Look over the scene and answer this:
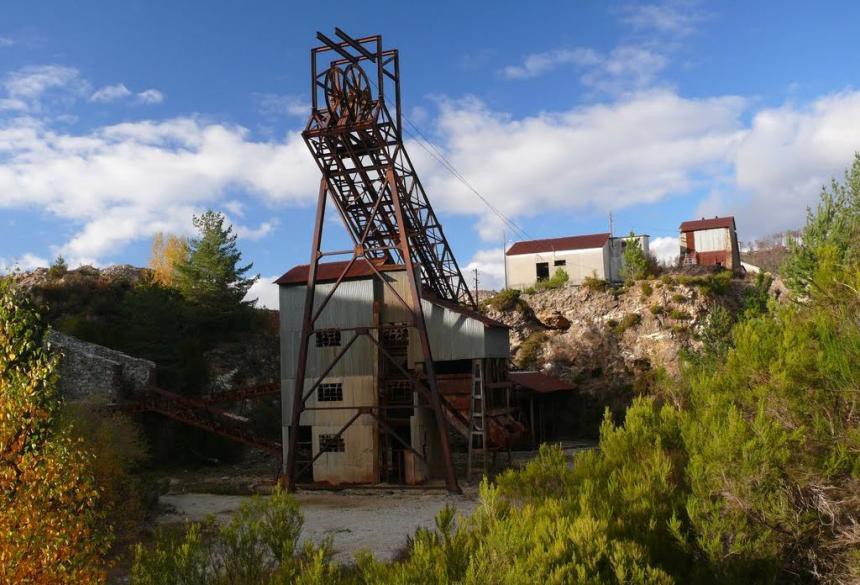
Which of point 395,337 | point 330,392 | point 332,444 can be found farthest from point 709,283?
point 332,444

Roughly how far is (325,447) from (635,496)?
16.2 meters

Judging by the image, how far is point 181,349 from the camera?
39.2 meters

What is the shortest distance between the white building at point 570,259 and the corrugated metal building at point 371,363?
84.4 feet

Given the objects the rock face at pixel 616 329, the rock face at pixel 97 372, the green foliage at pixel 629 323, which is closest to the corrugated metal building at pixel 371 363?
the rock face at pixel 97 372

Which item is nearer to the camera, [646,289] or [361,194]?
[361,194]

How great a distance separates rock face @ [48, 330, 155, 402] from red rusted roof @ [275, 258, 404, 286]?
424 inches

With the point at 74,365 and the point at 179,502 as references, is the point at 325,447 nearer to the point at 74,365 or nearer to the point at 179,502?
the point at 179,502

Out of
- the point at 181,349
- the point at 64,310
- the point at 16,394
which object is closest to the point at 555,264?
the point at 181,349

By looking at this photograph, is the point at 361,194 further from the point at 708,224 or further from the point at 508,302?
the point at 708,224

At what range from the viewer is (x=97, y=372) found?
31.7 metres

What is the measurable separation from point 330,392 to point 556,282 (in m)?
25.7

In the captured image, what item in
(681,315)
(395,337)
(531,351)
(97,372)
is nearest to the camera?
(395,337)

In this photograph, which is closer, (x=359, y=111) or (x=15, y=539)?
(x=15, y=539)

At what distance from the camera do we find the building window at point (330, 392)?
82.4 ft
